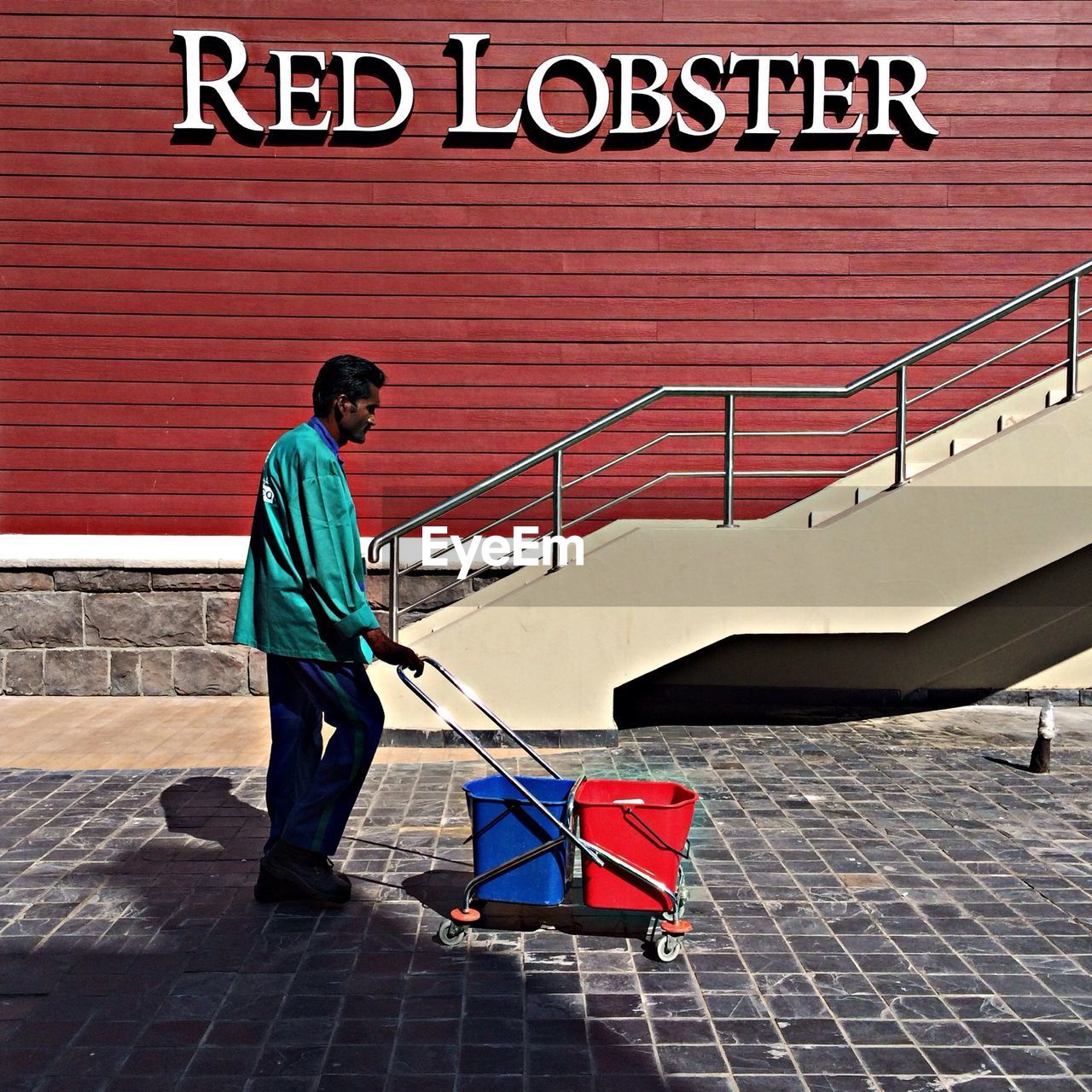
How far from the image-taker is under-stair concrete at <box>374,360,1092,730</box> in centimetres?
790

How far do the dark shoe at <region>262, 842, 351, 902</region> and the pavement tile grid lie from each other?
3.4 inches

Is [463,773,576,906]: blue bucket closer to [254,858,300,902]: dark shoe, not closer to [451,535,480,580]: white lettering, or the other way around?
[254,858,300,902]: dark shoe

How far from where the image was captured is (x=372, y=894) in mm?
5172

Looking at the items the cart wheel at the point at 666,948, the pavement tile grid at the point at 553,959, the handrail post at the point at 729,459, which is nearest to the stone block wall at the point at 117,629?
the handrail post at the point at 729,459

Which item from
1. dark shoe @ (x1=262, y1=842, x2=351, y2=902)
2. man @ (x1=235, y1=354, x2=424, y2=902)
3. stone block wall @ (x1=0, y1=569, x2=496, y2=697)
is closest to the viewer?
man @ (x1=235, y1=354, x2=424, y2=902)

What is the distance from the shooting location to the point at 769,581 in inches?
318

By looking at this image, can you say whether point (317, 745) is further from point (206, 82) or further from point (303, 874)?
point (206, 82)

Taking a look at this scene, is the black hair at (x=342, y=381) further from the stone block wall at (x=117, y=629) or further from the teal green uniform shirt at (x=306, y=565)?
the stone block wall at (x=117, y=629)

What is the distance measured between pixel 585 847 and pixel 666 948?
46cm

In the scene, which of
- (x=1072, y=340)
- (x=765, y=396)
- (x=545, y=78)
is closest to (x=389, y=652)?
(x=765, y=396)

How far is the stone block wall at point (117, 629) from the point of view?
9.74 metres

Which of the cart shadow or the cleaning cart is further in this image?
the cart shadow

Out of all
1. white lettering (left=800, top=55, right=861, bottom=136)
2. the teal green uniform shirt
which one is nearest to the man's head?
the teal green uniform shirt

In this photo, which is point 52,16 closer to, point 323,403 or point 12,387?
point 12,387
